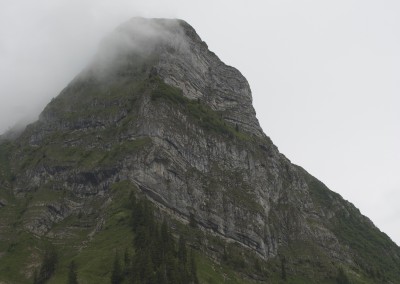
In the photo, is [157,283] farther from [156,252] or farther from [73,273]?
[73,273]

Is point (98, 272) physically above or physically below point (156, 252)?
below

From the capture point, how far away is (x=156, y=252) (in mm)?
Answer: 199125

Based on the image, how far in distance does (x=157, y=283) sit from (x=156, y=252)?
1970cm

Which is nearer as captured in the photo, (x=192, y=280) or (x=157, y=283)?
(x=157, y=283)

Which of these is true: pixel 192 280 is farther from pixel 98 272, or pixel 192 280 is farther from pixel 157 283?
pixel 98 272

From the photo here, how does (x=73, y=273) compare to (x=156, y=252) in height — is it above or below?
below

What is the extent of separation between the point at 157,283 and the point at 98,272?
29.1 m

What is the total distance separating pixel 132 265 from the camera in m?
191

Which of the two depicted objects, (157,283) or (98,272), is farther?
(98,272)

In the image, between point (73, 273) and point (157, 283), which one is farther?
point (73, 273)

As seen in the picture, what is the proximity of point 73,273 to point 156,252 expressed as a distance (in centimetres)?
3019

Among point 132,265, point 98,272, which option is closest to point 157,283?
point 132,265

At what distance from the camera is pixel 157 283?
18062cm

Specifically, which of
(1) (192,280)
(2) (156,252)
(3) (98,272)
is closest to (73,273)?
(3) (98,272)
